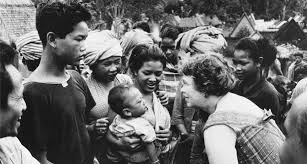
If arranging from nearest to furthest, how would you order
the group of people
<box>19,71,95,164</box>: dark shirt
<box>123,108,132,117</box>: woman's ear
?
1. the group of people
2. <box>19,71,95,164</box>: dark shirt
3. <box>123,108,132,117</box>: woman's ear

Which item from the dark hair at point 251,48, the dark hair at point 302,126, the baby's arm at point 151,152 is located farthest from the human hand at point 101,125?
the dark hair at point 302,126

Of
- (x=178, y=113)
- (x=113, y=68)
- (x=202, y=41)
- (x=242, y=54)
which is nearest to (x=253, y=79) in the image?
(x=242, y=54)

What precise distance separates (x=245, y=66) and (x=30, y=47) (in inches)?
95.1

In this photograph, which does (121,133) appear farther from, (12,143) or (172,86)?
(12,143)

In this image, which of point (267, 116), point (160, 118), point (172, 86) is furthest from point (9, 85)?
point (172, 86)

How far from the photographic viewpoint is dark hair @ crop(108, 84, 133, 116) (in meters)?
4.06

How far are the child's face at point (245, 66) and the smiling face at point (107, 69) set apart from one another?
157 centimetres

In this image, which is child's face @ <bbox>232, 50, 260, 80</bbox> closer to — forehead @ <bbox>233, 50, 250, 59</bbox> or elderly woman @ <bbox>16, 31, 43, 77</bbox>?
forehead @ <bbox>233, 50, 250, 59</bbox>

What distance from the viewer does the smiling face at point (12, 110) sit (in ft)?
7.31

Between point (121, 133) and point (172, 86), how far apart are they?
146 cm

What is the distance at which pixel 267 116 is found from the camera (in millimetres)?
3201

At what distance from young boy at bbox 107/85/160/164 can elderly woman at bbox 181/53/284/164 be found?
71 cm

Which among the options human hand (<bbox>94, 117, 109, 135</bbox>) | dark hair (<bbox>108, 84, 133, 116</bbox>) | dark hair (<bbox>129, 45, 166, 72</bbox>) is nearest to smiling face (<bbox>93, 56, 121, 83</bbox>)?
dark hair (<bbox>108, 84, 133, 116</bbox>)

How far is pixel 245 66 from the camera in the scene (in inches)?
203
